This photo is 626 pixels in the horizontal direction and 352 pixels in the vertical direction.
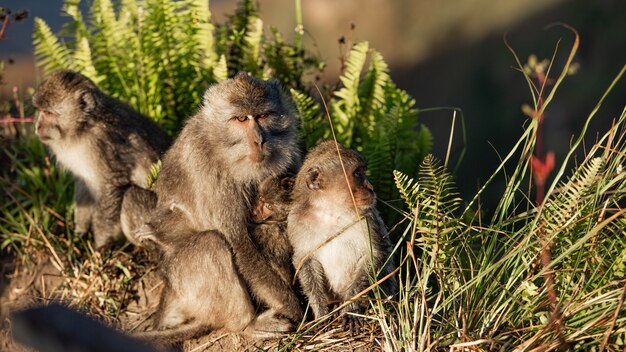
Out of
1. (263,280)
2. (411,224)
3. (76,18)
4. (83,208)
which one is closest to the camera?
(411,224)

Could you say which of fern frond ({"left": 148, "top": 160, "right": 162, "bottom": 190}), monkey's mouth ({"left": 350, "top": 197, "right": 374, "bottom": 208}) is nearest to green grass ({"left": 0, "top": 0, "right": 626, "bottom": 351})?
monkey's mouth ({"left": 350, "top": 197, "right": 374, "bottom": 208})

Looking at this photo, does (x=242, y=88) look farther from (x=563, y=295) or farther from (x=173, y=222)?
(x=563, y=295)

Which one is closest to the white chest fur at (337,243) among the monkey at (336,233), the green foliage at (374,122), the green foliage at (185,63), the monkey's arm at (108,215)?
the monkey at (336,233)

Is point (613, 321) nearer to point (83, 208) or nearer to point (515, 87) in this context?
point (83, 208)

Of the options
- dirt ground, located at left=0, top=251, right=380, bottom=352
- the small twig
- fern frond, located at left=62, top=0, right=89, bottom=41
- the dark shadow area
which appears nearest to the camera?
the small twig

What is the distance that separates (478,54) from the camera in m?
16.4

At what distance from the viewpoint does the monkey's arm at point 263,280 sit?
19.4 feet

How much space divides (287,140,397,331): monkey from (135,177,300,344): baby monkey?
27 centimetres

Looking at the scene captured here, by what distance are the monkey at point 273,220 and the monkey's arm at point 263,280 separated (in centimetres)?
12

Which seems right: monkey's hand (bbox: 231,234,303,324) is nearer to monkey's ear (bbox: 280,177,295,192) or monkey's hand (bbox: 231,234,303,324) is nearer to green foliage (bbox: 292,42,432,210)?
monkey's ear (bbox: 280,177,295,192)

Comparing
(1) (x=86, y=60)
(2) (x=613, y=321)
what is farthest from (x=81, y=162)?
(2) (x=613, y=321)

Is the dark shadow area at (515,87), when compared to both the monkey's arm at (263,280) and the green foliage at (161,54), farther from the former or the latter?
the monkey's arm at (263,280)

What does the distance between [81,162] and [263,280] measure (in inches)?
94.2

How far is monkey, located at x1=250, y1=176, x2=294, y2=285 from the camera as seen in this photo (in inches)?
239
